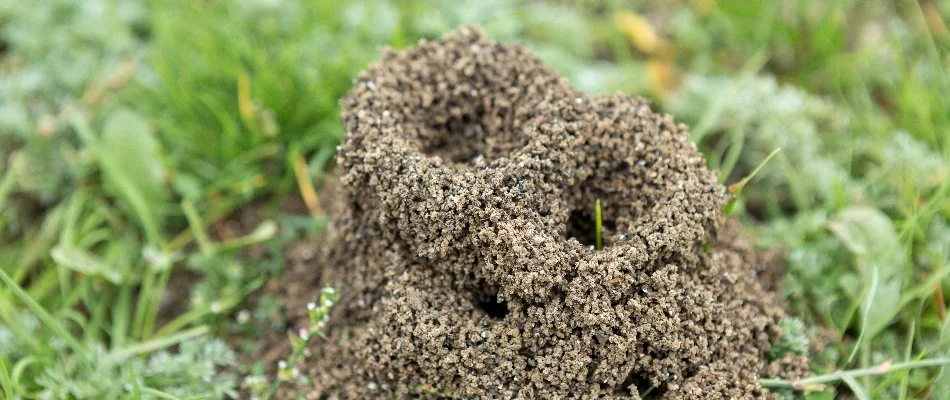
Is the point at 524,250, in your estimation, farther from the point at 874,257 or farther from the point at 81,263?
the point at 81,263

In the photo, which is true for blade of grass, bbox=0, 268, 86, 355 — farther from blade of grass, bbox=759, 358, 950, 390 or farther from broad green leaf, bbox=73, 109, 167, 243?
blade of grass, bbox=759, 358, 950, 390

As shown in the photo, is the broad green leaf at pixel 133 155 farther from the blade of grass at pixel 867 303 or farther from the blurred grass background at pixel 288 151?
the blade of grass at pixel 867 303

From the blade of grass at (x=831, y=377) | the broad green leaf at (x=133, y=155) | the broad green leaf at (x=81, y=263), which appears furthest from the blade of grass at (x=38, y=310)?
the blade of grass at (x=831, y=377)

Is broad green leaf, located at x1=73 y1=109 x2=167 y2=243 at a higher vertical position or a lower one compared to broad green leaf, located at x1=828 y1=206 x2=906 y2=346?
lower

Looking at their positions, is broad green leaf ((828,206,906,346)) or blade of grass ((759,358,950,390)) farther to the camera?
broad green leaf ((828,206,906,346))

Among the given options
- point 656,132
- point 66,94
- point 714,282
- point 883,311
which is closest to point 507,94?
point 656,132

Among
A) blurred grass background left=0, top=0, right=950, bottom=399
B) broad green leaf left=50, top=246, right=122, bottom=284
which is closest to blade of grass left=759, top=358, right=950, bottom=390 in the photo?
A: blurred grass background left=0, top=0, right=950, bottom=399
